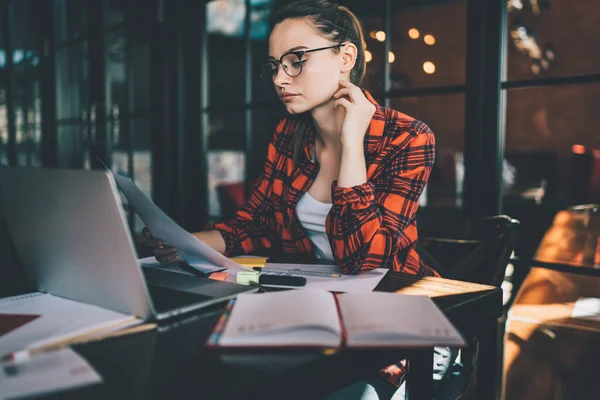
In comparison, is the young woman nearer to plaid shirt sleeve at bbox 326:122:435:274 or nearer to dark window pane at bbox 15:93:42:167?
plaid shirt sleeve at bbox 326:122:435:274

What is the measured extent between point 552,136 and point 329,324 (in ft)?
25.9

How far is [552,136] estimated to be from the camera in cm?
744

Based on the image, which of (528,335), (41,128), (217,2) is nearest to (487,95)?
(528,335)

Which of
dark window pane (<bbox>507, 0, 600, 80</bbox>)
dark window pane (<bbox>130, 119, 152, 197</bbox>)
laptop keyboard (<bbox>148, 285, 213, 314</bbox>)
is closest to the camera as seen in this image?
laptop keyboard (<bbox>148, 285, 213, 314</bbox>)

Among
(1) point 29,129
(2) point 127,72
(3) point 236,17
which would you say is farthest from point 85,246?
(1) point 29,129

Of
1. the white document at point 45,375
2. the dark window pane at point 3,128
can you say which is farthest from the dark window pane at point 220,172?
the dark window pane at point 3,128

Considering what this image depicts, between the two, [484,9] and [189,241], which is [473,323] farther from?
[484,9]

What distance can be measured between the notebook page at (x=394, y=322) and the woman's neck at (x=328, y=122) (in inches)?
28.9

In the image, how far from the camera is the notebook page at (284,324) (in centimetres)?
59

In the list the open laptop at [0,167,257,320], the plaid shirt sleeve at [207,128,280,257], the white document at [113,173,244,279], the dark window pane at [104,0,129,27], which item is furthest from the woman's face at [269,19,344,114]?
the dark window pane at [104,0,129,27]

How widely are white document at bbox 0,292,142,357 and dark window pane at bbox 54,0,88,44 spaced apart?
3.54m

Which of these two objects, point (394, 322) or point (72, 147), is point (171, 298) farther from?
point (72, 147)

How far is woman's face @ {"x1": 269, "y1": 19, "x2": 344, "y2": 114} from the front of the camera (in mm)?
Answer: 1269

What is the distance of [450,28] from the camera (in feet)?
24.3
